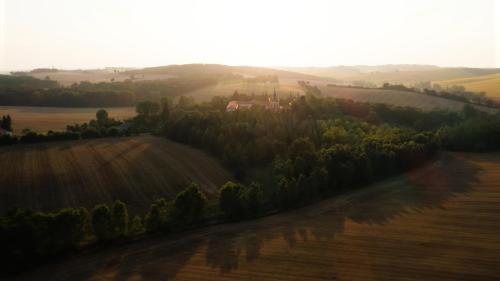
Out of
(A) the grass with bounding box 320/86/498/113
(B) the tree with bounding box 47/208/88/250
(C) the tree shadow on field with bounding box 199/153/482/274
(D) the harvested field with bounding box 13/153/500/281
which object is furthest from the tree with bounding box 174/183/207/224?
(A) the grass with bounding box 320/86/498/113

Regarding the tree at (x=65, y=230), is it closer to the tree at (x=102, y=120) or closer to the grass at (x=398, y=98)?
the tree at (x=102, y=120)

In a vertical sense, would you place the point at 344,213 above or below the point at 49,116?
below

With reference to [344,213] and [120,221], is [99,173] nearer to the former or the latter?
[120,221]

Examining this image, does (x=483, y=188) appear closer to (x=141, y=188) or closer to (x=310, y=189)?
(x=310, y=189)

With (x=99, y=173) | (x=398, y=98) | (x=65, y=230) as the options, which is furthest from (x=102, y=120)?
(x=398, y=98)

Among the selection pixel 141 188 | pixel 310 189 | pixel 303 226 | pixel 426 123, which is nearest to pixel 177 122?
pixel 141 188
